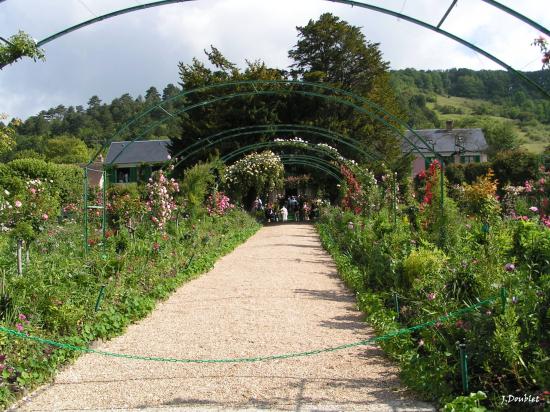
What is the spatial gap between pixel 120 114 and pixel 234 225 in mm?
50488

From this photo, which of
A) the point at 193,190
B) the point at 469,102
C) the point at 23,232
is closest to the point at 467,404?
the point at 23,232

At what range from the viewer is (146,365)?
5.16 m

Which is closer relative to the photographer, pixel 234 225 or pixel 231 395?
pixel 231 395

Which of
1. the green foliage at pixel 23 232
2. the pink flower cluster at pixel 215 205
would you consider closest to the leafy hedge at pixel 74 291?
the green foliage at pixel 23 232

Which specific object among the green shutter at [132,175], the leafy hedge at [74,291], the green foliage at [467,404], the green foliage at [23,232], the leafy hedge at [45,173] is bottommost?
the green foliage at [467,404]

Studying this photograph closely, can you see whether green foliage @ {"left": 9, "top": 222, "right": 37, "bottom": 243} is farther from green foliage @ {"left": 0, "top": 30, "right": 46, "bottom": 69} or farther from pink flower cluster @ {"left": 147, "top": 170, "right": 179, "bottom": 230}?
pink flower cluster @ {"left": 147, "top": 170, "right": 179, "bottom": 230}

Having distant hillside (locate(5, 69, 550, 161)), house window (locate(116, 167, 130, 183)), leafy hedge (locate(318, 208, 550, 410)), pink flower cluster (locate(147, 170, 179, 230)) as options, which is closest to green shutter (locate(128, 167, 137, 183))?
house window (locate(116, 167, 130, 183))

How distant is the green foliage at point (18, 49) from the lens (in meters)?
6.18

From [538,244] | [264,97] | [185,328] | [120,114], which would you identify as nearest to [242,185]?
[264,97]

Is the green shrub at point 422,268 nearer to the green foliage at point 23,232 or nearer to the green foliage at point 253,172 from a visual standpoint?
the green foliage at point 23,232

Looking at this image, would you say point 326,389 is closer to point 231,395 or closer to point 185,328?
point 231,395

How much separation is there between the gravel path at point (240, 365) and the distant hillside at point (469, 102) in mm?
62137

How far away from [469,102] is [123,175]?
2546 inches

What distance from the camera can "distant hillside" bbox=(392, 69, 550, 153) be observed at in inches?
3022
